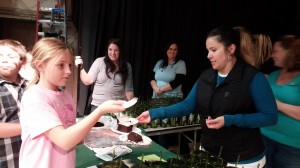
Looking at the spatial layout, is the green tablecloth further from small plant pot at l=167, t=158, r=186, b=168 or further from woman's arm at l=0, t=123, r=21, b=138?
woman's arm at l=0, t=123, r=21, b=138

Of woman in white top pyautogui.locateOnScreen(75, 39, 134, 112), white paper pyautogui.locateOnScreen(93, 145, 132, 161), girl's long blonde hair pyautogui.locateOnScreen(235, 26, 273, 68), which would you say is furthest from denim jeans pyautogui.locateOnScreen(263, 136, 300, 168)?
woman in white top pyautogui.locateOnScreen(75, 39, 134, 112)

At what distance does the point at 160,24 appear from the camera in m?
4.41

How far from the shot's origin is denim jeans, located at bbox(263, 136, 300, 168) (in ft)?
6.28

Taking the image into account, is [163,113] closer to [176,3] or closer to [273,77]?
[273,77]

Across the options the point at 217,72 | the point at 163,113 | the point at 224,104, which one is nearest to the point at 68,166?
the point at 163,113

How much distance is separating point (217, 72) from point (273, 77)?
0.61 m

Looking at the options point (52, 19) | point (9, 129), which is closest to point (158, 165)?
point (9, 129)

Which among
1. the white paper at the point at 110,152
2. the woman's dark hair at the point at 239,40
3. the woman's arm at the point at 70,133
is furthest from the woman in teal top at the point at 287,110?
the woman's arm at the point at 70,133

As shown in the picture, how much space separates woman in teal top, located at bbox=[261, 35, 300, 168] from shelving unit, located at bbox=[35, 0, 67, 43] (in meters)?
3.12

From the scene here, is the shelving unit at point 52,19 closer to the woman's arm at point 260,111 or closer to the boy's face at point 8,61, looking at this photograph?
the boy's face at point 8,61

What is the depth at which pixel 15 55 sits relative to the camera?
152 cm

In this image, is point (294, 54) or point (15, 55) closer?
point (15, 55)

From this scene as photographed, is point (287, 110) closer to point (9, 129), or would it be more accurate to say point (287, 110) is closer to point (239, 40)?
point (239, 40)

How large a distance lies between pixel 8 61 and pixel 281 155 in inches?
74.1
